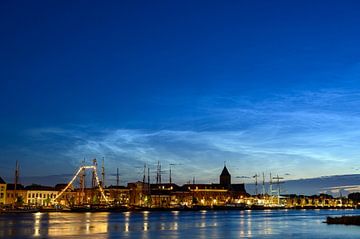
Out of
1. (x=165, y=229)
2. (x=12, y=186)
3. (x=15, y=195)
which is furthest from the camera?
(x=12, y=186)

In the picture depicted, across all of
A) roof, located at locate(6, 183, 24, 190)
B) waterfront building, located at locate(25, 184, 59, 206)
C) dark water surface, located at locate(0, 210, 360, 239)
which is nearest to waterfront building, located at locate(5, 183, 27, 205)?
roof, located at locate(6, 183, 24, 190)

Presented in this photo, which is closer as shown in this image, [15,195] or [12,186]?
[15,195]

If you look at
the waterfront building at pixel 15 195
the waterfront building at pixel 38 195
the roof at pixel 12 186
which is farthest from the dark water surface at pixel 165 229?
the waterfront building at pixel 38 195

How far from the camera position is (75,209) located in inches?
6073

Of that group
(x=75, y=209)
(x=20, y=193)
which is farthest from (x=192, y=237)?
(x=20, y=193)

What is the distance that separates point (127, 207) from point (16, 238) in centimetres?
13593

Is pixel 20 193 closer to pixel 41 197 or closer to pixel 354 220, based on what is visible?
A: pixel 41 197

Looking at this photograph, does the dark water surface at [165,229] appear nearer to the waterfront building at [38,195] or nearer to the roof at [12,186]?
the roof at [12,186]

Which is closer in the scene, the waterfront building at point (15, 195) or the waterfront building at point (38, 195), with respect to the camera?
the waterfront building at point (15, 195)

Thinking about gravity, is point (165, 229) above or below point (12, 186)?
below

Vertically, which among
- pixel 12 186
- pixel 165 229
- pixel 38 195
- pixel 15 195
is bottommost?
pixel 165 229

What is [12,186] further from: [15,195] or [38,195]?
[15,195]

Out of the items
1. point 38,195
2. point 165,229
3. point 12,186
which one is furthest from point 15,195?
point 165,229

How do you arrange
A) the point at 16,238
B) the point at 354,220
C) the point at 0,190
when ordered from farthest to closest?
1. the point at 0,190
2. the point at 354,220
3. the point at 16,238
